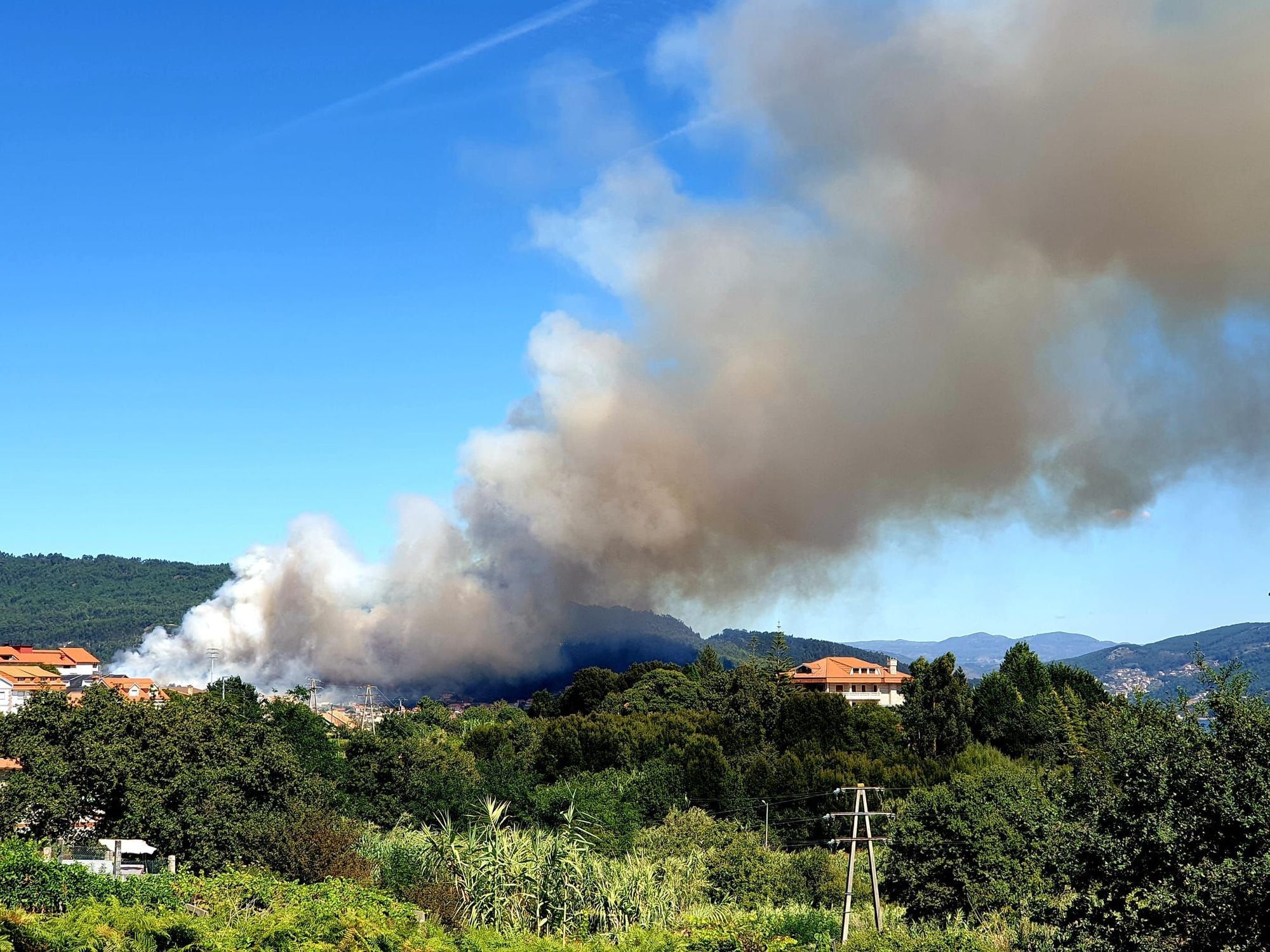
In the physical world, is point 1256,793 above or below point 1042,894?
above

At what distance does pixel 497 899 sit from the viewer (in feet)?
102

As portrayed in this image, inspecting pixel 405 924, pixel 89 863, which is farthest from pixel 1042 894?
pixel 89 863

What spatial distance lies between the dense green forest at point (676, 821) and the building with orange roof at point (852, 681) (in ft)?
185

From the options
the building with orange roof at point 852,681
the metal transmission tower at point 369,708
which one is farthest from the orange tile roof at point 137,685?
the building with orange roof at point 852,681

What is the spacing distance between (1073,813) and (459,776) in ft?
154

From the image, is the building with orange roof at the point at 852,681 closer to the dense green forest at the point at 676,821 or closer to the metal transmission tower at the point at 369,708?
the metal transmission tower at the point at 369,708

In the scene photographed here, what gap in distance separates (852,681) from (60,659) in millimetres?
119228

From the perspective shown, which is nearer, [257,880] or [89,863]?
[257,880]

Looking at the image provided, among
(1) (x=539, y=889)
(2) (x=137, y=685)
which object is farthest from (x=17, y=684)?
(1) (x=539, y=889)

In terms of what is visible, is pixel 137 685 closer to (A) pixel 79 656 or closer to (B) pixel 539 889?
(A) pixel 79 656

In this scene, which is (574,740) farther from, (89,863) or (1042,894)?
(1042,894)

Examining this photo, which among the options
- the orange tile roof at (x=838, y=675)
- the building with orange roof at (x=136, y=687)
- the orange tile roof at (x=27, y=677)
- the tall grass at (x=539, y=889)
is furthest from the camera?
the orange tile roof at (x=838, y=675)

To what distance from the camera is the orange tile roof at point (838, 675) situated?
148 metres

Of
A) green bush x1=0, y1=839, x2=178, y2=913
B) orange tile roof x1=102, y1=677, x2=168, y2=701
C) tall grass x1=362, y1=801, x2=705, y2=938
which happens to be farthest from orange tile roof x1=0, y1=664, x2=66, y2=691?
green bush x1=0, y1=839, x2=178, y2=913
